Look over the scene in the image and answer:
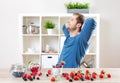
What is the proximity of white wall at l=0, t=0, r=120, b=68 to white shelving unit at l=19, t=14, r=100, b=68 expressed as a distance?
0.55 ft

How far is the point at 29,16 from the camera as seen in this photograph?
185 inches

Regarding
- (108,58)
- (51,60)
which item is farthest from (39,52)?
(108,58)

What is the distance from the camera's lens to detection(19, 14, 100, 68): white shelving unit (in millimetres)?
4688

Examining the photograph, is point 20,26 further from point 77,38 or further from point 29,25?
point 77,38

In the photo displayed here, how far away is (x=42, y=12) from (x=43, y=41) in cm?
53

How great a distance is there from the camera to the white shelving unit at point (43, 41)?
185 inches

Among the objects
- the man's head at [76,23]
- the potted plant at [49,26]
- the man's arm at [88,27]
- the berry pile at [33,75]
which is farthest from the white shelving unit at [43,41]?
the berry pile at [33,75]

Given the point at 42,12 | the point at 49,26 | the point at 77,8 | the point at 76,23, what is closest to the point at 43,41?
the point at 49,26

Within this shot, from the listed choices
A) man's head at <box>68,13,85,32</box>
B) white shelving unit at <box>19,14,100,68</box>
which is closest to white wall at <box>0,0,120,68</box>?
white shelving unit at <box>19,14,100,68</box>

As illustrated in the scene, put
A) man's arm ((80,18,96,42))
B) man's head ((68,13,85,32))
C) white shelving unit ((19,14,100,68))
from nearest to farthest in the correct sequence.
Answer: man's arm ((80,18,96,42)), man's head ((68,13,85,32)), white shelving unit ((19,14,100,68))

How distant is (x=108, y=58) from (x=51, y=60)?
1.10m

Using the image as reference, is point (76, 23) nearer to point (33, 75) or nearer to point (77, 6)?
point (33, 75)

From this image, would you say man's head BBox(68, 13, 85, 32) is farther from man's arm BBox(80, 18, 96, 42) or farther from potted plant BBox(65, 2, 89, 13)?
potted plant BBox(65, 2, 89, 13)

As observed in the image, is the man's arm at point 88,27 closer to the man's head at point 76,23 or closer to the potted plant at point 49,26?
the man's head at point 76,23
